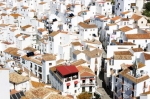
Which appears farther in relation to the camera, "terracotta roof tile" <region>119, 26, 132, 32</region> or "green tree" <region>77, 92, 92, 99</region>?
"terracotta roof tile" <region>119, 26, 132, 32</region>

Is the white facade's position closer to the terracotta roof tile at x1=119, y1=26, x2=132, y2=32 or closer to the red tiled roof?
the red tiled roof

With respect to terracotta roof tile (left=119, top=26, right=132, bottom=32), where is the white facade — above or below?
above

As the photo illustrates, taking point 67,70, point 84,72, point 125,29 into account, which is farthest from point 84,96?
point 125,29

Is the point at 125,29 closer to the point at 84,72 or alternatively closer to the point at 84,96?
the point at 84,72

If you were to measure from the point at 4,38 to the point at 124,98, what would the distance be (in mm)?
23686

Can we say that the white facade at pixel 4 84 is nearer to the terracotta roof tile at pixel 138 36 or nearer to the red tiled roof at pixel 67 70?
the red tiled roof at pixel 67 70

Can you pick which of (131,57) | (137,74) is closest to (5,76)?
(137,74)

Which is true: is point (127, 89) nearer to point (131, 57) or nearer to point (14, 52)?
point (131, 57)

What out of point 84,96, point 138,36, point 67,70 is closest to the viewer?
point 84,96

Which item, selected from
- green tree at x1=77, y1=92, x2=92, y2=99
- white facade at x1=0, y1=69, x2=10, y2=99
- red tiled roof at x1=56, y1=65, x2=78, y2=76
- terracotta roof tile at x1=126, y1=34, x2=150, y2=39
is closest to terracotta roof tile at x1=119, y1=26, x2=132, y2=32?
terracotta roof tile at x1=126, y1=34, x2=150, y2=39

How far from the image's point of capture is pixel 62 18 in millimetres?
51531

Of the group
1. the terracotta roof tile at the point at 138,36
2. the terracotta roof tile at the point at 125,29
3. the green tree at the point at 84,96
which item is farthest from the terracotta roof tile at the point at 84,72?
the terracotta roof tile at the point at 125,29

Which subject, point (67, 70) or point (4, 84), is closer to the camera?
point (4, 84)

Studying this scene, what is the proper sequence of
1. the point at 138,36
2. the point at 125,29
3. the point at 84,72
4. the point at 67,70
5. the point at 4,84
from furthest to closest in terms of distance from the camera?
the point at 125,29 → the point at 138,36 → the point at 84,72 → the point at 67,70 → the point at 4,84
